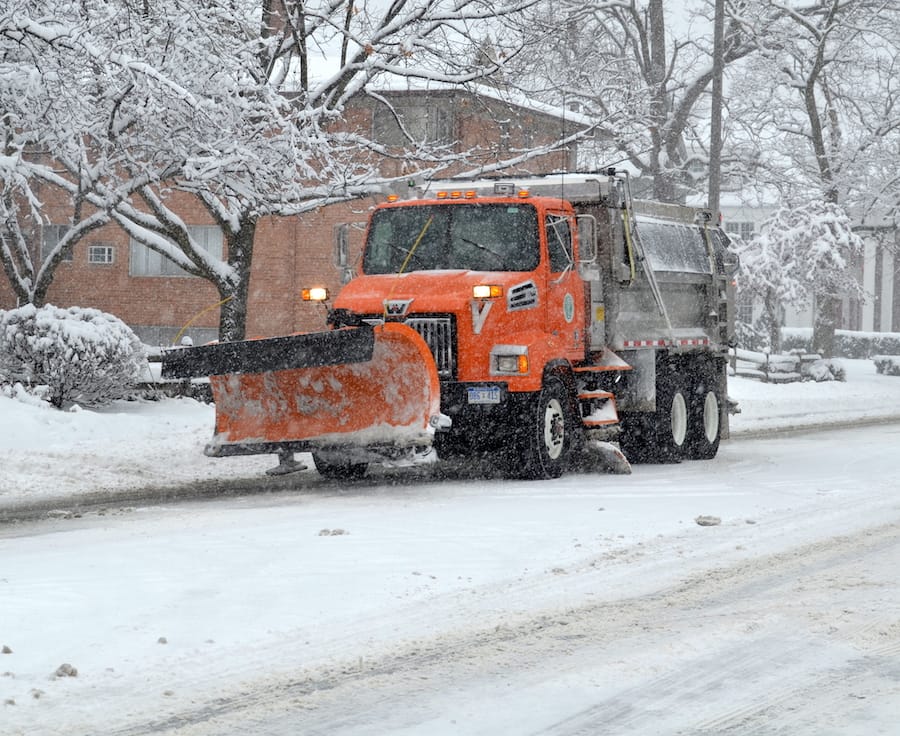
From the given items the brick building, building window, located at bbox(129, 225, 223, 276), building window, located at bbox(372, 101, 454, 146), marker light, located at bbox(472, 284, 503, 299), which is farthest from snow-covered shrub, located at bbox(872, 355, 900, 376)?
marker light, located at bbox(472, 284, 503, 299)

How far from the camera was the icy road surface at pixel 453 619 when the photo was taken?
564 cm

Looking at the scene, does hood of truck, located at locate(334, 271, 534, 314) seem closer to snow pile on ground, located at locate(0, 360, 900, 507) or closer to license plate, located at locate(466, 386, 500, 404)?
license plate, located at locate(466, 386, 500, 404)

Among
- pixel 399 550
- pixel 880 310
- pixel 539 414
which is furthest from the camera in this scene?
pixel 880 310

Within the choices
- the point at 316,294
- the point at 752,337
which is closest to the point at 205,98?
the point at 316,294

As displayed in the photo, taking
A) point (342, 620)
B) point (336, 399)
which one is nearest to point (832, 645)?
point (342, 620)

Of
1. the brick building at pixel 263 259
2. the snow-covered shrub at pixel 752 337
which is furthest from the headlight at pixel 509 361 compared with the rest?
the snow-covered shrub at pixel 752 337

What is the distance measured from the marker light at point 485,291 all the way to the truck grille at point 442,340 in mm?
328

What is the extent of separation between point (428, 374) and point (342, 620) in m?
5.42

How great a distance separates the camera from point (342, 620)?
23.5 ft

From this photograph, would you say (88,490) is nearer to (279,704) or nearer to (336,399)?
(336,399)

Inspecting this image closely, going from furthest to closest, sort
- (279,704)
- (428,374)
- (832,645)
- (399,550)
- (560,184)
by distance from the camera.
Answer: (560,184)
(428,374)
(399,550)
(832,645)
(279,704)

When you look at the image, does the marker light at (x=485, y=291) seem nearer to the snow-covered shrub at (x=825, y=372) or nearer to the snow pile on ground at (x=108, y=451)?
the snow pile on ground at (x=108, y=451)

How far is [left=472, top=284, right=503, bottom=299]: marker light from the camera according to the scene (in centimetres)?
1304

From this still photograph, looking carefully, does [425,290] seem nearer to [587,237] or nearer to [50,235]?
[587,237]
